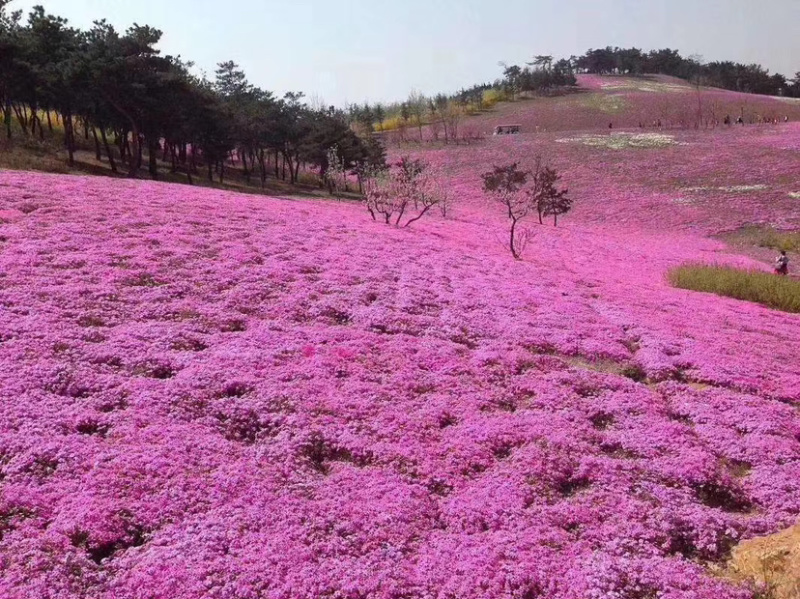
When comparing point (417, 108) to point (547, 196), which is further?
point (417, 108)

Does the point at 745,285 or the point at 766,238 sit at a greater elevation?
the point at 745,285

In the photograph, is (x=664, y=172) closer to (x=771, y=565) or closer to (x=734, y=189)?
(x=734, y=189)

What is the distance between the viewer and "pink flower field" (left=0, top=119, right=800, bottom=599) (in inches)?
249

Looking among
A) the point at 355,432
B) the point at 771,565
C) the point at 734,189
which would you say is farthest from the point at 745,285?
the point at 734,189

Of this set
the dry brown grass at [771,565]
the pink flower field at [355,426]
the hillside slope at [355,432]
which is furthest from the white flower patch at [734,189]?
the dry brown grass at [771,565]

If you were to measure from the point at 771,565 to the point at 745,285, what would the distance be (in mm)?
19773

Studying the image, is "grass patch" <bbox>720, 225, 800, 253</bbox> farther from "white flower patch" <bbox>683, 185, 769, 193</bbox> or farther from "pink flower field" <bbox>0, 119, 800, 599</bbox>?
"pink flower field" <bbox>0, 119, 800, 599</bbox>

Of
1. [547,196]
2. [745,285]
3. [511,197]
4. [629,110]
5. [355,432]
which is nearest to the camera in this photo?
[355,432]

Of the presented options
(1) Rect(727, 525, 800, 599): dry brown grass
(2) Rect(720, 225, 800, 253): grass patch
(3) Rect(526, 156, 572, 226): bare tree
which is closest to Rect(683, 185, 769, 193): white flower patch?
(2) Rect(720, 225, 800, 253): grass patch

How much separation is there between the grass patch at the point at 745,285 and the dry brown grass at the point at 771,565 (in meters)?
18.2

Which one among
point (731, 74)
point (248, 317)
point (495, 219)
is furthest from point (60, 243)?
point (731, 74)

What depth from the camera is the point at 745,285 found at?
23.6 metres

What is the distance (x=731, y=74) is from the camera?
507 ft

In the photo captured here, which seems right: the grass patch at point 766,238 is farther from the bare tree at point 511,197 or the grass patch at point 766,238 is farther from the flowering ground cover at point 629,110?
the flowering ground cover at point 629,110
